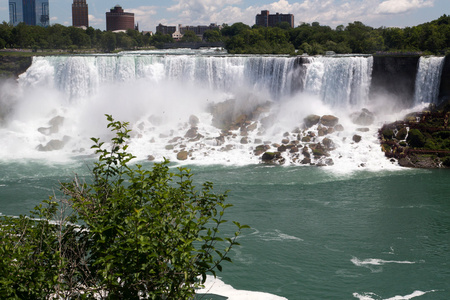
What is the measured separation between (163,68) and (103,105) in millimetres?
4575

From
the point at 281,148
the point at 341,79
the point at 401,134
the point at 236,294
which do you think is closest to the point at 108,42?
the point at 341,79

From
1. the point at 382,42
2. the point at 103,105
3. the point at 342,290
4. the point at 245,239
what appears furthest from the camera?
the point at 382,42

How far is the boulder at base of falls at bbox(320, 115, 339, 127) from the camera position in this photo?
2792 cm

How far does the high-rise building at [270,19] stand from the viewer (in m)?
122

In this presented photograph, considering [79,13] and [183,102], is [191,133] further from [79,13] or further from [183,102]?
[79,13]

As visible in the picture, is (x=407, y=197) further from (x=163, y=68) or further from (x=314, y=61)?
(x=163, y=68)

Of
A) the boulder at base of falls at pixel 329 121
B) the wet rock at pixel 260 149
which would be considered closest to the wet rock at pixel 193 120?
the wet rock at pixel 260 149

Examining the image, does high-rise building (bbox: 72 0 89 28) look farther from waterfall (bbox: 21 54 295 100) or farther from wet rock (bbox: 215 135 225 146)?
wet rock (bbox: 215 135 225 146)

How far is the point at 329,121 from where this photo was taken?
28062 mm

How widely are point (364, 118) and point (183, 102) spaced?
36.5 feet

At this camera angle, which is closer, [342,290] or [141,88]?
[342,290]

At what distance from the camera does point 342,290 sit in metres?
11.9

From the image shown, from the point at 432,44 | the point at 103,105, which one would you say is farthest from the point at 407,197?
the point at 103,105

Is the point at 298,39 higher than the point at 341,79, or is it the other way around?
the point at 298,39
